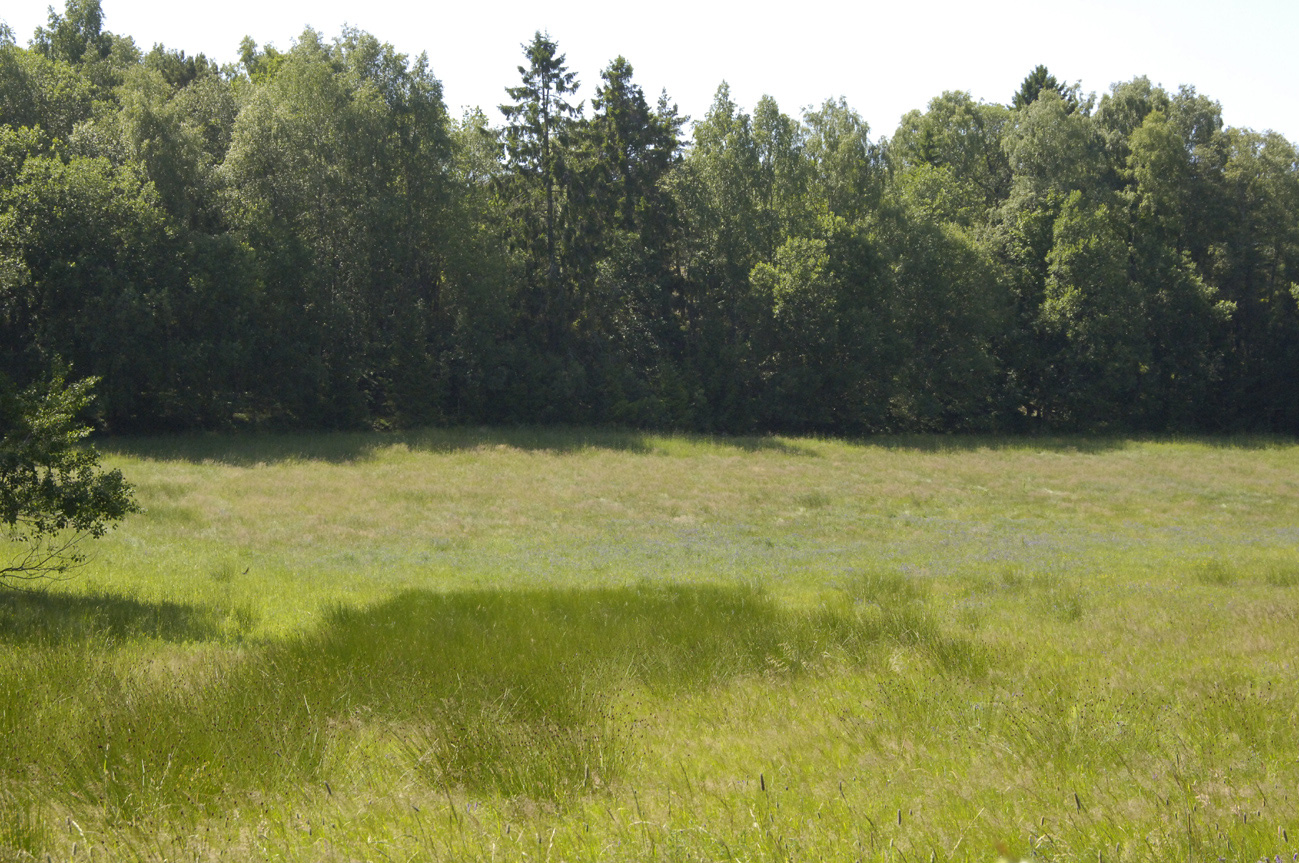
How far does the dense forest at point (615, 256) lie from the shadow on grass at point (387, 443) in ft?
10.3

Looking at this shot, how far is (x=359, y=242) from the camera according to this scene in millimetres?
43750

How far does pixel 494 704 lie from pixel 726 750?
1.95 m

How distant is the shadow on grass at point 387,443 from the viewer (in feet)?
108

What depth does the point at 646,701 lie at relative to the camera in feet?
25.8

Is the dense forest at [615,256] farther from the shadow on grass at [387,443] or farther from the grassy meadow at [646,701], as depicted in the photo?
the grassy meadow at [646,701]

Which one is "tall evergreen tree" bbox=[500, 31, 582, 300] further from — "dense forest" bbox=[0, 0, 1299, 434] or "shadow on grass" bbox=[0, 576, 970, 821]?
"shadow on grass" bbox=[0, 576, 970, 821]

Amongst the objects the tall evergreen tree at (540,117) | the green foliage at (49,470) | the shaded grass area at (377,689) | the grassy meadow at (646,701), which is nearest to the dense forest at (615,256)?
the tall evergreen tree at (540,117)

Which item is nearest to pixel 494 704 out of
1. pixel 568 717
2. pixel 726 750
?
pixel 568 717

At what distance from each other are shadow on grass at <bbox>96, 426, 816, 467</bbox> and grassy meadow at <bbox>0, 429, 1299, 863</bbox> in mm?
13987

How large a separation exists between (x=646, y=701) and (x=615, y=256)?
139 ft

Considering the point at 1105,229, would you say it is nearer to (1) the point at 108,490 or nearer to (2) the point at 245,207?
(2) the point at 245,207

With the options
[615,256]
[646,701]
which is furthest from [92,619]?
[615,256]

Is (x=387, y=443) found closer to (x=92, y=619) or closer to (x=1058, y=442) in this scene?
(x=92, y=619)

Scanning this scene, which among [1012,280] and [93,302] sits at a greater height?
[1012,280]
